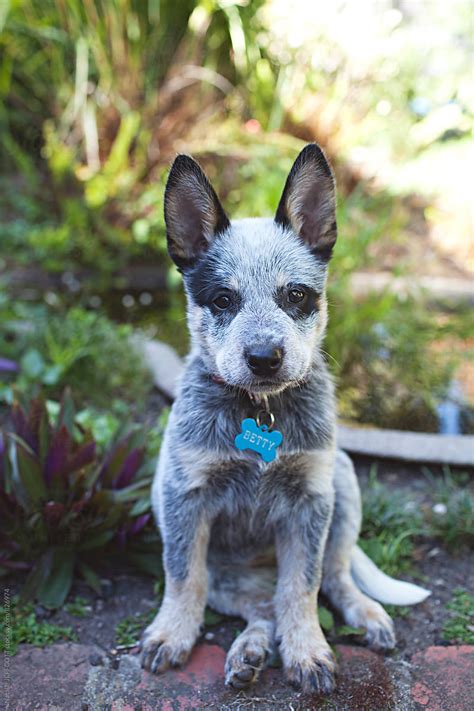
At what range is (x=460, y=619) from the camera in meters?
2.62

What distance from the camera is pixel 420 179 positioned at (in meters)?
7.67

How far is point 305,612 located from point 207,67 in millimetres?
6139

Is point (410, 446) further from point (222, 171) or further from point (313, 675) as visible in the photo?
point (222, 171)

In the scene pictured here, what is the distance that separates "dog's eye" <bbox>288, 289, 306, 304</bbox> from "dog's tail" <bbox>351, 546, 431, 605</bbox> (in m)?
1.17

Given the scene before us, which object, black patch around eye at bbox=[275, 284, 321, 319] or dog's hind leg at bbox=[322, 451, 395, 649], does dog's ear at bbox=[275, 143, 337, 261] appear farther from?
dog's hind leg at bbox=[322, 451, 395, 649]

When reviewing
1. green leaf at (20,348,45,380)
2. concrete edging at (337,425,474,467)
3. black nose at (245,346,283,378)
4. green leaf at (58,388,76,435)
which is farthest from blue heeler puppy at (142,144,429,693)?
green leaf at (20,348,45,380)

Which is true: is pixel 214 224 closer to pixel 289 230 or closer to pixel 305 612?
pixel 289 230

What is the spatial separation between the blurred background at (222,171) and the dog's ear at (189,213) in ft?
5.98

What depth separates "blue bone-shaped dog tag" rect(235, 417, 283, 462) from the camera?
226 cm

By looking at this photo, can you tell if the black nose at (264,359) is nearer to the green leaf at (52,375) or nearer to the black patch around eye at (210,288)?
the black patch around eye at (210,288)

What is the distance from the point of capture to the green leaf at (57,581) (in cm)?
267

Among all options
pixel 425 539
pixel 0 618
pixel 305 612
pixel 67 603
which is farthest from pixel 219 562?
pixel 425 539

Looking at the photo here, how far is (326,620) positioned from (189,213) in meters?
1.63

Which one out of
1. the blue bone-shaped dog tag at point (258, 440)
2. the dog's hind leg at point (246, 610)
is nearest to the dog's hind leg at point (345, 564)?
the dog's hind leg at point (246, 610)
